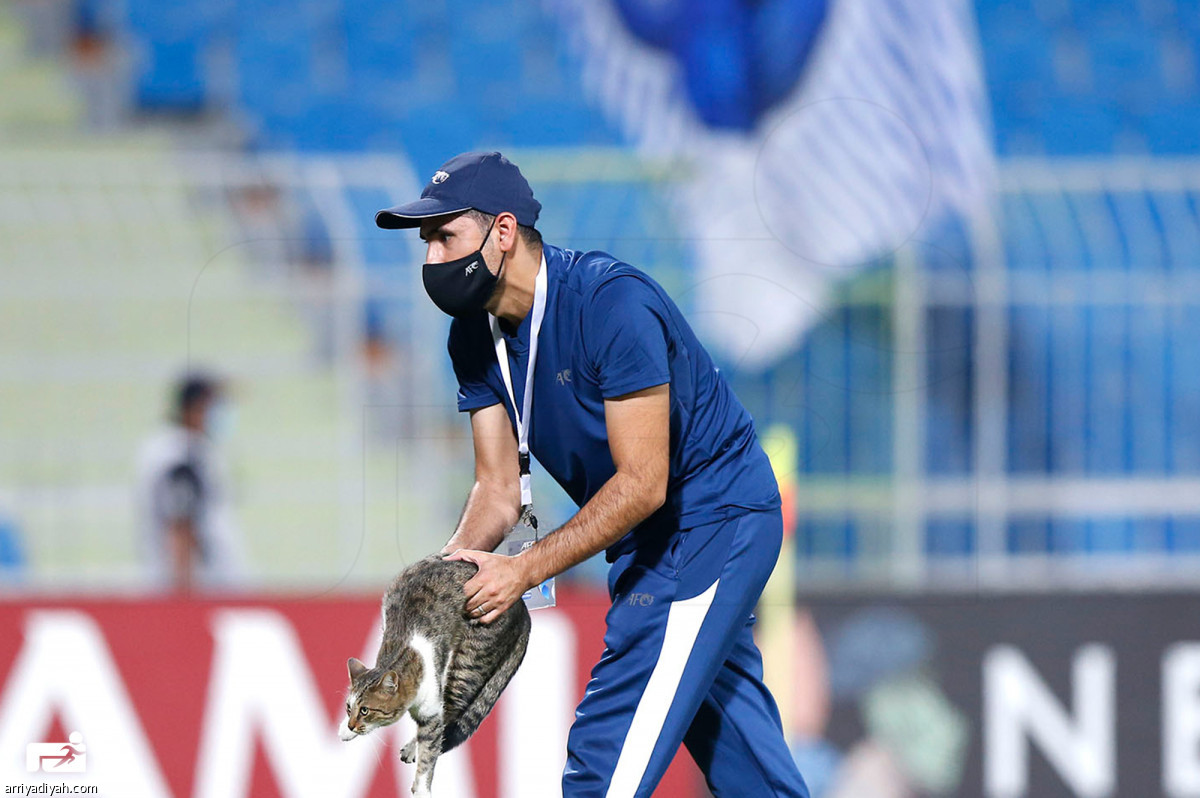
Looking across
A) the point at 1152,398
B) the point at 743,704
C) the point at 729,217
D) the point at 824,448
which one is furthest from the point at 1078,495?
the point at 743,704

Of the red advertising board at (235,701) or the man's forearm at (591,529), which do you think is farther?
the red advertising board at (235,701)

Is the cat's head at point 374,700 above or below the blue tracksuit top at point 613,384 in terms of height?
below

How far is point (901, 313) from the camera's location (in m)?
5.33

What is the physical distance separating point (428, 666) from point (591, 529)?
412mm

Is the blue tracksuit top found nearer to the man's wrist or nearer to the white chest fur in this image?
the man's wrist

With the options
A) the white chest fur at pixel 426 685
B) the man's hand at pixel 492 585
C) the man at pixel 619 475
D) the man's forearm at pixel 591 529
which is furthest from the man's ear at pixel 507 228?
the white chest fur at pixel 426 685

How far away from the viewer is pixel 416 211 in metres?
2.77

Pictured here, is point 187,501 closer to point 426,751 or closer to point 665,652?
point 426,751

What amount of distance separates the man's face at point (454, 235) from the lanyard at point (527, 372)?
152mm

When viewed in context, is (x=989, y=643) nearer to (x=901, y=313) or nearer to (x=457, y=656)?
(x=901, y=313)

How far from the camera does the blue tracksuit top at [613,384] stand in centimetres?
283

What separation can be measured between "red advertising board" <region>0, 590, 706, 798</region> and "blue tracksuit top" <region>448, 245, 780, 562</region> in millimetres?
1579

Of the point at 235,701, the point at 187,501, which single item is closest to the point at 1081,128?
the point at 187,501

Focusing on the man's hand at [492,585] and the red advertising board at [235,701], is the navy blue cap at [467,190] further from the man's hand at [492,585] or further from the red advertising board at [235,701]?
the red advertising board at [235,701]
